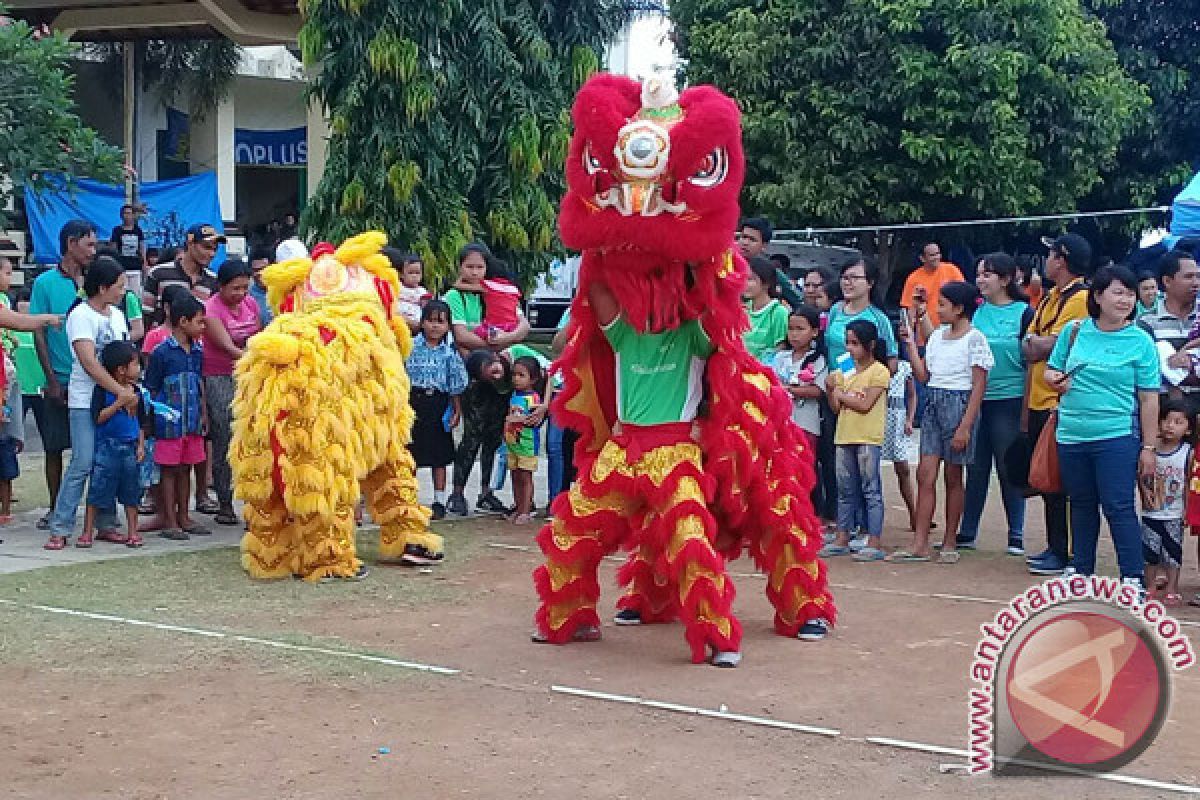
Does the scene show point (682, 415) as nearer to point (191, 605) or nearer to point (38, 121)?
point (191, 605)

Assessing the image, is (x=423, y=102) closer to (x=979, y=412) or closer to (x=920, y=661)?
(x=979, y=412)

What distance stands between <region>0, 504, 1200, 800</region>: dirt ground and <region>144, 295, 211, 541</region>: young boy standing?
997mm

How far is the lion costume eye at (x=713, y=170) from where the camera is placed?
20.4 feet

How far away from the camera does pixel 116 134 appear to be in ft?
80.6

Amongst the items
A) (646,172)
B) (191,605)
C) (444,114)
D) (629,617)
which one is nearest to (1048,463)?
(629,617)

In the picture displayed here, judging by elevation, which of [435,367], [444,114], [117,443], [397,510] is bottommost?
[397,510]

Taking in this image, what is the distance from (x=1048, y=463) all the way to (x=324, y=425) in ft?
12.1

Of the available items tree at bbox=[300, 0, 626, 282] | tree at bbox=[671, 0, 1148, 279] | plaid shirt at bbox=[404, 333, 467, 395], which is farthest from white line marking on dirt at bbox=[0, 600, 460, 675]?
tree at bbox=[671, 0, 1148, 279]

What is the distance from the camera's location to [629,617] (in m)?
7.07

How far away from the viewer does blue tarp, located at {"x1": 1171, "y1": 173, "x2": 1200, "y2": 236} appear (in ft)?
41.0

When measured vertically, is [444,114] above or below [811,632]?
above

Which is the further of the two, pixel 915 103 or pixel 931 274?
pixel 915 103

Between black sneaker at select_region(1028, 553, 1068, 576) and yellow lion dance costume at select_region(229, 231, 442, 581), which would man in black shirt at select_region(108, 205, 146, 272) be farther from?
black sneaker at select_region(1028, 553, 1068, 576)

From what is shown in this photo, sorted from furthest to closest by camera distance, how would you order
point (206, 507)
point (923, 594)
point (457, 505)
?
point (457, 505) < point (206, 507) < point (923, 594)
